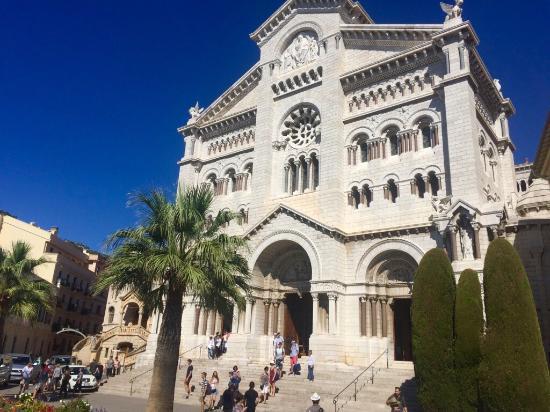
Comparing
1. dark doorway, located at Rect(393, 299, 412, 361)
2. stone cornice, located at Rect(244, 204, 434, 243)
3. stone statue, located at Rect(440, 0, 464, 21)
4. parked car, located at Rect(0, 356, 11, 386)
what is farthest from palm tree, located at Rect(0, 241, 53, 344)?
stone statue, located at Rect(440, 0, 464, 21)

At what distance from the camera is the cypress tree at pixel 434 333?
46.7 ft

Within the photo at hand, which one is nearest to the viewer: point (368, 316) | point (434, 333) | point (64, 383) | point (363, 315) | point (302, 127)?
point (434, 333)

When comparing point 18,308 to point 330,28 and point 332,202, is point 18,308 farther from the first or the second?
point 330,28

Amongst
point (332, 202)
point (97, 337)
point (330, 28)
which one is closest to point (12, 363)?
point (97, 337)

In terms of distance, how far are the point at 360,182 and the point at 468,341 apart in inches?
598

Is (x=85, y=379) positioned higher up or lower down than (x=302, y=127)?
lower down

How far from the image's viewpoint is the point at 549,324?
22172 millimetres

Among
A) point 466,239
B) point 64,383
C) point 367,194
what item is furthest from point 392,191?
point 64,383

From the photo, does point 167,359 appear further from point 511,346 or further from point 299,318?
point 299,318

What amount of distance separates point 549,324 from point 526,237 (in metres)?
4.40

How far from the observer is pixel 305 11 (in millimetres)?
34562

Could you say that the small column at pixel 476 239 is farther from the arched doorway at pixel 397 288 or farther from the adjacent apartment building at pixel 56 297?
the adjacent apartment building at pixel 56 297

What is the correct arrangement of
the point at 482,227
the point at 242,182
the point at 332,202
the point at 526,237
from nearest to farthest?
the point at 482,227, the point at 526,237, the point at 332,202, the point at 242,182

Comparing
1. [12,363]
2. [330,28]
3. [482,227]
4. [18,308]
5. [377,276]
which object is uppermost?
[330,28]
